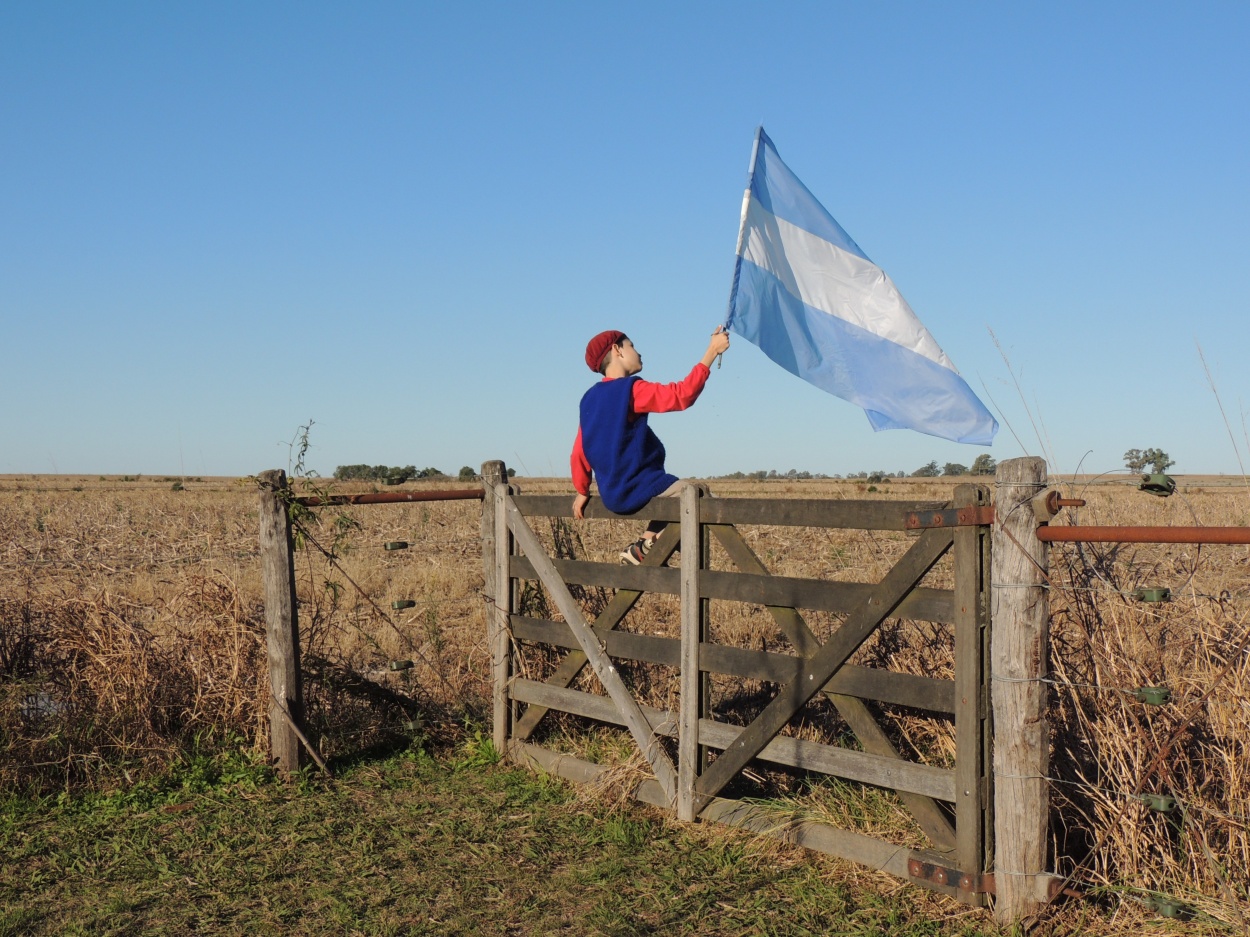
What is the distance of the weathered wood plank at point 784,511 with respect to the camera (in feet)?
15.7

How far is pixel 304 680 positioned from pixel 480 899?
275 centimetres

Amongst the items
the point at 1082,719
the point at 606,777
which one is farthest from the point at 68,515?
the point at 1082,719

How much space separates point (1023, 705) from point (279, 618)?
459 centimetres

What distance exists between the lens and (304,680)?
719 cm

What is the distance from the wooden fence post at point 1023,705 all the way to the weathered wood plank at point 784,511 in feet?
1.35

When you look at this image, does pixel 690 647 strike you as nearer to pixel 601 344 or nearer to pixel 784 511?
pixel 784 511

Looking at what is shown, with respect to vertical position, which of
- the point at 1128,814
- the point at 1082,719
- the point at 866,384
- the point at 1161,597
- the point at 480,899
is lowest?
the point at 480,899

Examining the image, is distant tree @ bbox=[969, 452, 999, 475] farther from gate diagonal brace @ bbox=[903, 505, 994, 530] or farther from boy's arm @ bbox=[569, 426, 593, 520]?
boy's arm @ bbox=[569, 426, 593, 520]

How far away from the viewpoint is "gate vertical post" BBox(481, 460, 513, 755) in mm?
7242

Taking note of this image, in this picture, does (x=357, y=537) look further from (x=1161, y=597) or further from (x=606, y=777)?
(x=1161, y=597)

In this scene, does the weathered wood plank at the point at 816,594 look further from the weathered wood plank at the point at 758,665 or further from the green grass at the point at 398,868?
the green grass at the point at 398,868

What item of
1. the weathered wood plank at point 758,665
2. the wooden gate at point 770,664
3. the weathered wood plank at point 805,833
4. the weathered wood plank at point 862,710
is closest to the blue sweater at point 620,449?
the wooden gate at point 770,664

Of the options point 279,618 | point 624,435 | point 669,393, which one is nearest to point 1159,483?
point 669,393

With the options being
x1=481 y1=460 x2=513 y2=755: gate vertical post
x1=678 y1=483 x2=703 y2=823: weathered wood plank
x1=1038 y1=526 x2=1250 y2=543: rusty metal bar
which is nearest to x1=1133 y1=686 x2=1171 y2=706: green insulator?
x1=1038 y1=526 x2=1250 y2=543: rusty metal bar
